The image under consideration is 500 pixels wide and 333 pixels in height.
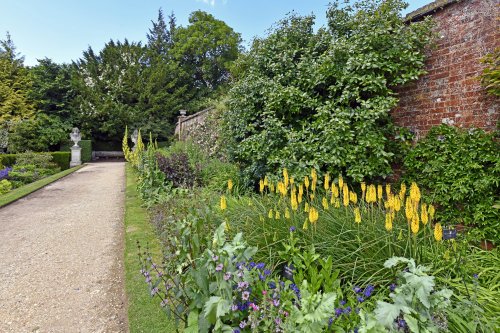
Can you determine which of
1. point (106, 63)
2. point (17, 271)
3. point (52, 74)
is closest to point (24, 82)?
point (52, 74)

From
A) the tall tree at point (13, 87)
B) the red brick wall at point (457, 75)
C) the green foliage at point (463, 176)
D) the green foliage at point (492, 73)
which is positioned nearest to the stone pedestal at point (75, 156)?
the tall tree at point (13, 87)

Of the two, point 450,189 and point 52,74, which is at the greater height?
→ point 52,74

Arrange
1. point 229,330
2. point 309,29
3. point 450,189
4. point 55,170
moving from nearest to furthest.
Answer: point 229,330, point 450,189, point 309,29, point 55,170

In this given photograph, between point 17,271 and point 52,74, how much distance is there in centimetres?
2389

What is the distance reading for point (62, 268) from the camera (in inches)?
130

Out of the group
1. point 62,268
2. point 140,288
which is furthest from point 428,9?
point 62,268

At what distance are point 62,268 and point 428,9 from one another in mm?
5372

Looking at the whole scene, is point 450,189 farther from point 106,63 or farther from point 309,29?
point 106,63

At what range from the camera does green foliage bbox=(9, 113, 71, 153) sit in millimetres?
16031

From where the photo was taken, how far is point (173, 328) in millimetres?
2057

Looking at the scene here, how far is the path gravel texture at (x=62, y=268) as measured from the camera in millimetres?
2338

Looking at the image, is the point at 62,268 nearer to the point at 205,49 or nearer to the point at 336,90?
the point at 336,90

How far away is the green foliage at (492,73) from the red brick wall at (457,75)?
121mm

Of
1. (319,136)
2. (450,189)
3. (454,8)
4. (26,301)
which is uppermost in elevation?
Answer: (454,8)
